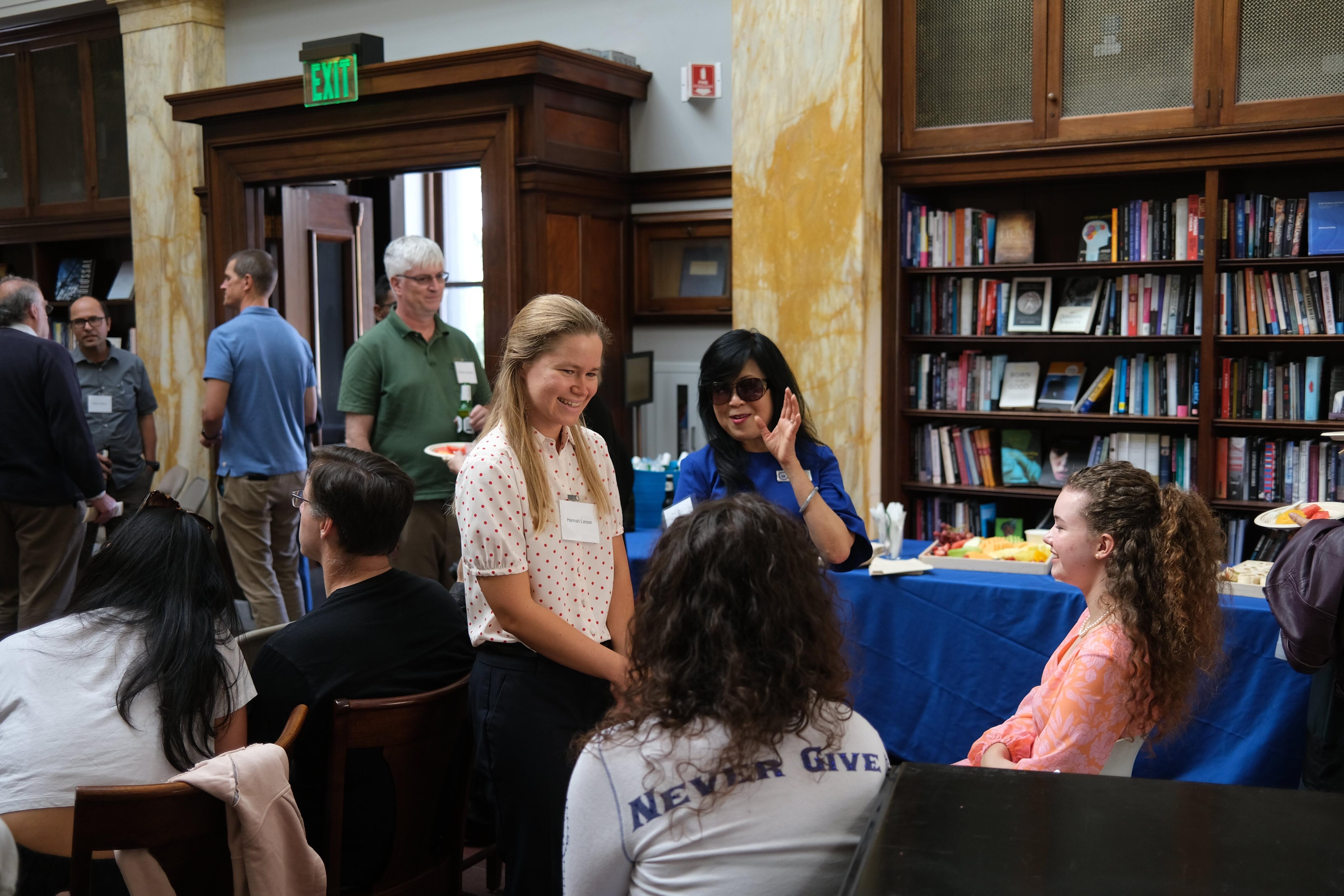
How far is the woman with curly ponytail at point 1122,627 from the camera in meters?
1.88

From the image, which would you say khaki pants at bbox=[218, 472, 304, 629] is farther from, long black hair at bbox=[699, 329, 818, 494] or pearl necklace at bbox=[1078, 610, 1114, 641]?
pearl necklace at bbox=[1078, 610, 1114, 641]

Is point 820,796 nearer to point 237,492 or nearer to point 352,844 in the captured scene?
point 352,844

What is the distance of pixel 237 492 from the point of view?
15.7 feet

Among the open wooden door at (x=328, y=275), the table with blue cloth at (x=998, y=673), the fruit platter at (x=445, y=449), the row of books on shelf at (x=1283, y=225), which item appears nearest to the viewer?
the table with blue cloth at (x=998, y=673)

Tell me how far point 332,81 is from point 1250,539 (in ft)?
14.8

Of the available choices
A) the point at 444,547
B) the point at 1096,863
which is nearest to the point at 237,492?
the point at 444,547

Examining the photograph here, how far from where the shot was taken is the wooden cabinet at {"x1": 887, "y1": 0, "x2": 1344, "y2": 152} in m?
4.18

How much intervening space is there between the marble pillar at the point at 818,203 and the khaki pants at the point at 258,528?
6.89 feet

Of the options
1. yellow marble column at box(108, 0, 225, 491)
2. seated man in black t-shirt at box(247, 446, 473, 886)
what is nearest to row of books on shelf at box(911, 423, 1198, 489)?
seated man in black t-shirt at box(247, 446, 473, 886)

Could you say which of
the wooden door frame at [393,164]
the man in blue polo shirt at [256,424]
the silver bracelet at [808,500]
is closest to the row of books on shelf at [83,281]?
the wooden door frame at [393,164]

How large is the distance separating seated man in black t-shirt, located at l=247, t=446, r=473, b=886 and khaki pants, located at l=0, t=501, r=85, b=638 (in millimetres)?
2860

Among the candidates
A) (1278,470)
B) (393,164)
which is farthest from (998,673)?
(393,164)

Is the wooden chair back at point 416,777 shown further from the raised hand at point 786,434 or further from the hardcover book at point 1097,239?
the hardcover book at point 1097,239

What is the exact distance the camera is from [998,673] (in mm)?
3307
